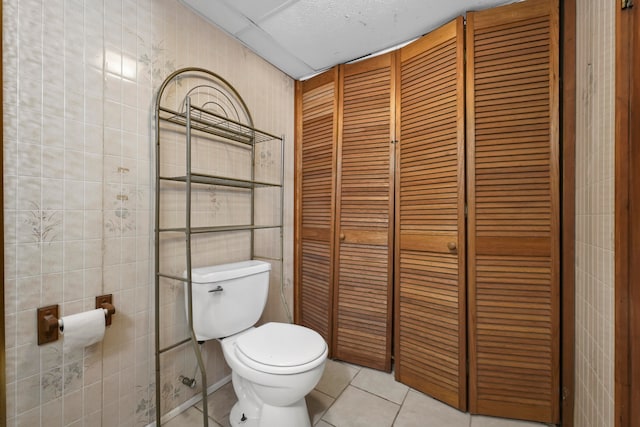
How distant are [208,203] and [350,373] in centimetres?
134

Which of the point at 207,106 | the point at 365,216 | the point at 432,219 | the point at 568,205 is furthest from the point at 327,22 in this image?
the point at 568,205

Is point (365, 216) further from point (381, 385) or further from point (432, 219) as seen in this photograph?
point (381, 385)

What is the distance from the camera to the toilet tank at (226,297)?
3.82ft

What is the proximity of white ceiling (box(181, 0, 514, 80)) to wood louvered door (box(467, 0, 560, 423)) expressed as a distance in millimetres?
231

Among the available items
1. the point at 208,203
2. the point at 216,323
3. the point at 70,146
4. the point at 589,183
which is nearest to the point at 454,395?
the point at 589,183

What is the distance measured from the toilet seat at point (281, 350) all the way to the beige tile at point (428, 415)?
589 millimetres

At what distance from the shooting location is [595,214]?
0.91 meters

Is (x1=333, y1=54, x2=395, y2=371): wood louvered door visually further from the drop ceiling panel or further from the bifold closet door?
the drop ceiling panel

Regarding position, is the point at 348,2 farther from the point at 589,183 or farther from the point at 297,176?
the point at 589,183

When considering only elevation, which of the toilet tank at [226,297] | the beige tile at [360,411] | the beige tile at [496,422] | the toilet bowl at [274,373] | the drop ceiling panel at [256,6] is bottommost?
the beige tile at [360,411]

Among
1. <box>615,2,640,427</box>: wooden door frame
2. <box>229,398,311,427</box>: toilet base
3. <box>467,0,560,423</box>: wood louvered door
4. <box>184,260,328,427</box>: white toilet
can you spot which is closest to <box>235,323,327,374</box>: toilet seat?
<box>184,260,328,427</box>: white toilet

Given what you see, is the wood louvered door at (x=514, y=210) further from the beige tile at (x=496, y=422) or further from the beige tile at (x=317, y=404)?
the beige tile at (x=317, y=404)

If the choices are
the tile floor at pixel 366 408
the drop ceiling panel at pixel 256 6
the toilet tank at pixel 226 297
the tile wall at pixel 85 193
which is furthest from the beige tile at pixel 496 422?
the drop ceiling panel at pixel 256 6

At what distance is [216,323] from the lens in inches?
47.1
